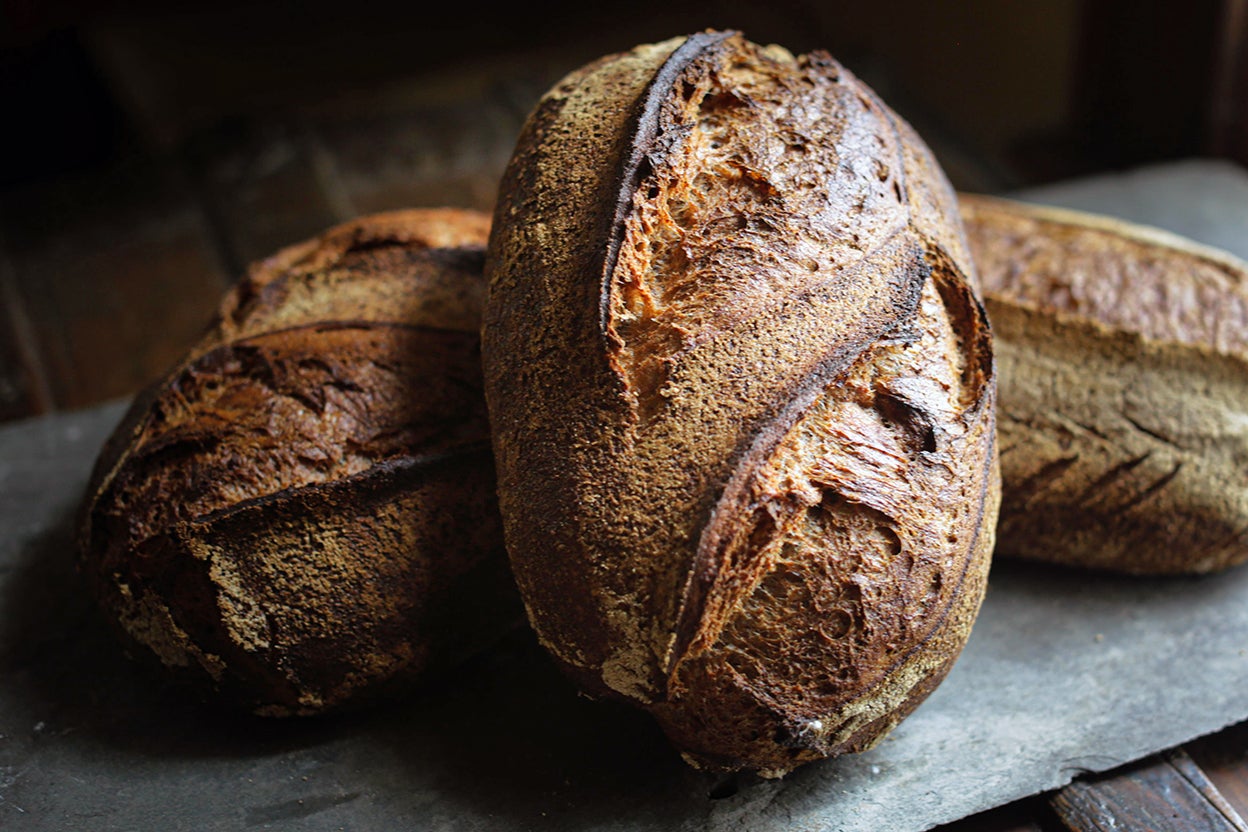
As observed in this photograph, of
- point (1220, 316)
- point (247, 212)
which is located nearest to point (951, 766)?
point (1220, 316)

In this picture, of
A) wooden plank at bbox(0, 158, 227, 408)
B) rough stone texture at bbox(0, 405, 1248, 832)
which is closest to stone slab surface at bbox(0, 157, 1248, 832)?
rough stone texture at bbox(0, 405, 1248, 832)

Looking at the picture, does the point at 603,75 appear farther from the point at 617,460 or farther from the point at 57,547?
the point at 57,547

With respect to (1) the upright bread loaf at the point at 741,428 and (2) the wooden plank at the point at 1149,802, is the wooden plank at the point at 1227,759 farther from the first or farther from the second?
(1) the upright bread loaf at the point at 741,428

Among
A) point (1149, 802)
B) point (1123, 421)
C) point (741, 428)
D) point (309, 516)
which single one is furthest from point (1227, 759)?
point (309, 516)

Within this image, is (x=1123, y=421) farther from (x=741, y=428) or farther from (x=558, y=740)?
(x=558, y=740)

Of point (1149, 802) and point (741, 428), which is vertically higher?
point (741, 428)

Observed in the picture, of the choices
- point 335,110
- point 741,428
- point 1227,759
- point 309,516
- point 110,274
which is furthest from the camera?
point 335,110

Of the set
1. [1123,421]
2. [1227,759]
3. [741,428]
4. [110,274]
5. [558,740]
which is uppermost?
[741,428]
